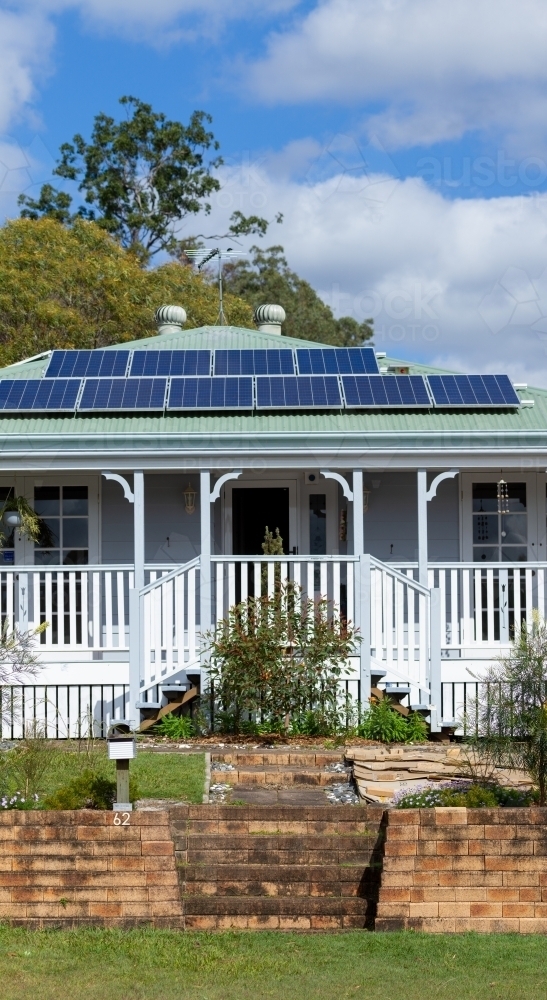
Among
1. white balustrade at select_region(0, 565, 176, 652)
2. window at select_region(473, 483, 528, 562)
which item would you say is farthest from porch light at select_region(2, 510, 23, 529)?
window at select_region(473, 483, 528, 562)

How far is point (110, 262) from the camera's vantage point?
2831 cm

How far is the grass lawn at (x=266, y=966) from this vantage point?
5.78 m

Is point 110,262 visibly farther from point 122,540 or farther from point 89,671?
point 89,671

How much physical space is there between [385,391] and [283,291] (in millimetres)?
33740

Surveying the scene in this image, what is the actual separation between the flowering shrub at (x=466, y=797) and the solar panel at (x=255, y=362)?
7.27m

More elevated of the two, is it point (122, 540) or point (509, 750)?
point (122, 540)

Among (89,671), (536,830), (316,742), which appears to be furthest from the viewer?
(89,671)

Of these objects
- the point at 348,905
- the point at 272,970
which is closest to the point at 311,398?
the point at 348,905

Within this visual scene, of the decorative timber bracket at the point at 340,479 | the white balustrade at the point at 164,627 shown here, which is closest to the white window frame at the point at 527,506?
the decorative timber bracket at the point at 340,479

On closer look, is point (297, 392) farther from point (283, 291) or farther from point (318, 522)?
point (283, 291)

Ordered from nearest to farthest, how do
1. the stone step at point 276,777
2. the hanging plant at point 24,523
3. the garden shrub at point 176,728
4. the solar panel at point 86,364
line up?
the stone step at point 276,777
the garden shrub at point 176,728
the hanging plant at point 24,523
the solar panel at point 86,364

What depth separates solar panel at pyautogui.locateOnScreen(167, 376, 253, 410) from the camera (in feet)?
42.9

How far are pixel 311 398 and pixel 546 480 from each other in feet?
10.4

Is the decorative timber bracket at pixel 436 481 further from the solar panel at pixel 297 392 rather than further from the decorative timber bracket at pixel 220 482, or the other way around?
the decorative timber bracket at pixel 220 482
